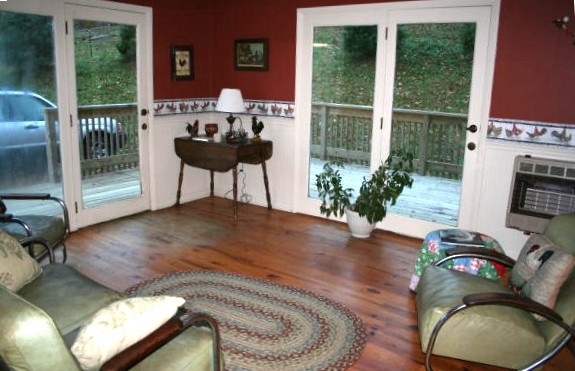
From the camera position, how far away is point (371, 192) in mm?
4027

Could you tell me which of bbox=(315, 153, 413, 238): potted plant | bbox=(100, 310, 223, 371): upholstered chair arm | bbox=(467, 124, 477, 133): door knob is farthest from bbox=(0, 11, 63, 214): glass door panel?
bbox=(467, 124, 477, 133): door knob

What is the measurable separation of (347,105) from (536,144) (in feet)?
5.21

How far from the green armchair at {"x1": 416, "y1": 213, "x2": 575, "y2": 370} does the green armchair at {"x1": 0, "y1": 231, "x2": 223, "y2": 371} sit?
3.27 ft

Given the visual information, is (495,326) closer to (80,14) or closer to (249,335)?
(249,335)

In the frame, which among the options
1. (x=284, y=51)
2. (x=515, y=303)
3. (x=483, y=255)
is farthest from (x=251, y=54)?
(x=515, y=303)

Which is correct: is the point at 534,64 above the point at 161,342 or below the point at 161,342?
above

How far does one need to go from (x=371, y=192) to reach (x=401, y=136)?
1.91 ft

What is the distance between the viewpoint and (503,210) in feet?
12.4

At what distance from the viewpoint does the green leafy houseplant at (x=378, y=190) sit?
398 cm

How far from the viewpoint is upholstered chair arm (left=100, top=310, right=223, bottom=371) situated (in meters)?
1.48

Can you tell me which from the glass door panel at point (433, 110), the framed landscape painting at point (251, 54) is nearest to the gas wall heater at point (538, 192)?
the glass door panel at point (433, 110)

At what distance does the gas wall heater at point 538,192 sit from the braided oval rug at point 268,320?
1544 mm

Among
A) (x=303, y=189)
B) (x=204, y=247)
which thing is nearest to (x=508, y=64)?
(x=303, y=189)

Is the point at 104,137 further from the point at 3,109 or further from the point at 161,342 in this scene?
the point at 161,342
